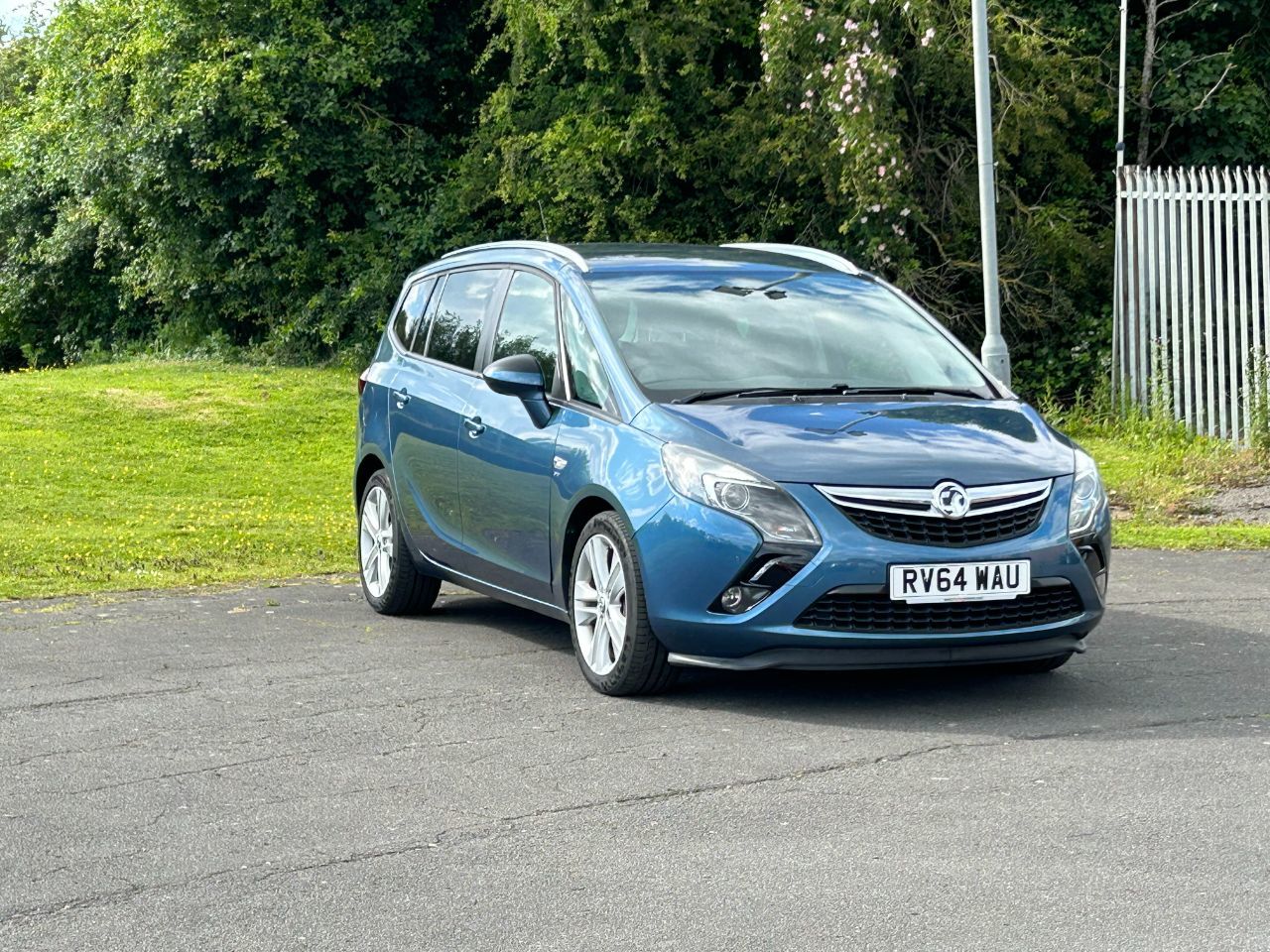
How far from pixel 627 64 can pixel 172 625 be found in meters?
13.5

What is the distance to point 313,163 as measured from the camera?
2373 centimetres

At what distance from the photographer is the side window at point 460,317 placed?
29.0 feet

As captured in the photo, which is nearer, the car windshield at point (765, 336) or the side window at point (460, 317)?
the car windshield at point (765, 336)

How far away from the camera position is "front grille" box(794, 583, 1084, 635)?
6.64 meters

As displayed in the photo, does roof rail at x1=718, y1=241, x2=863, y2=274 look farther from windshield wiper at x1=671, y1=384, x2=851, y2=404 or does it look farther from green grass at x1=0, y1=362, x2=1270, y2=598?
green grass at x1=0, y1=362, x2=1270, y2=598

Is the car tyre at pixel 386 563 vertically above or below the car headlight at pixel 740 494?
below

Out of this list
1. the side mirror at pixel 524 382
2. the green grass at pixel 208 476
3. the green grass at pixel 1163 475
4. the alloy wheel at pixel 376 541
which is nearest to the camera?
Result: the side mirror at pixel 524 382

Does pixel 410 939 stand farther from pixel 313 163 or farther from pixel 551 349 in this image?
pixel 313 163

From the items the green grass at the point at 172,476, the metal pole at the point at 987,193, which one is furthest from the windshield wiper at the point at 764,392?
the metal pole at the point at 987,193

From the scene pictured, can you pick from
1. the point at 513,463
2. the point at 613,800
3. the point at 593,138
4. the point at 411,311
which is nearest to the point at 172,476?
the point at 593,138

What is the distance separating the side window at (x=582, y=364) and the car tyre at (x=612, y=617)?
23.4 inches

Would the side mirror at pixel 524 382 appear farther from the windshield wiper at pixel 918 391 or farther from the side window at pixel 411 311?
the side window at pixel 411 311

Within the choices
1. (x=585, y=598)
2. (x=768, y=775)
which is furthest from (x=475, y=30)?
(x=768, y=775)

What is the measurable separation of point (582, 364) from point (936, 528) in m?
1.79
